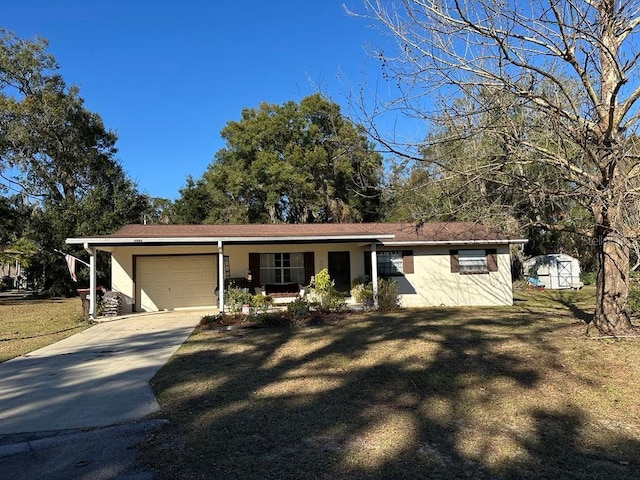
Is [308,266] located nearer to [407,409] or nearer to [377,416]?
[407,409]

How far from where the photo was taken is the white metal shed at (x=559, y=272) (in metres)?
27.1

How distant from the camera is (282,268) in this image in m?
17.7

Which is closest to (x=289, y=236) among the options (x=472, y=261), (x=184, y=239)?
(x=184, y=239)

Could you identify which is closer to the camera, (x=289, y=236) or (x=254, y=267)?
(x=289, y=236)

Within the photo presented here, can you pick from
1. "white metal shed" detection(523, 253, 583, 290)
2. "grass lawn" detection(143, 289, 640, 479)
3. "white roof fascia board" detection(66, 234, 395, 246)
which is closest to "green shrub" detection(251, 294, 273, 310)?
"white roof fascia board" detection(66, 234, 395, 246)

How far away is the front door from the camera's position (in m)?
17.9

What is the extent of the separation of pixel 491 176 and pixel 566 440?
511 cm

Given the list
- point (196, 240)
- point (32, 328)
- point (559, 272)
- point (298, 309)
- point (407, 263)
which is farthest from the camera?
point (559, 272)

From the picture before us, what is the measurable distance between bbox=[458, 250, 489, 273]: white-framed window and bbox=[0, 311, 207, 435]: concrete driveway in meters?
10.6

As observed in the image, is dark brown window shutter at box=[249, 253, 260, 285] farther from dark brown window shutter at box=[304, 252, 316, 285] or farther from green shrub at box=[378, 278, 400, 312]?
green shrub at box=[378, 278, 400, 312]

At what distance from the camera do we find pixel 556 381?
6.10 metres

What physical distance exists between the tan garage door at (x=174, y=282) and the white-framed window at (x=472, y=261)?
9.18m

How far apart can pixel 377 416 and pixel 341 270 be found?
13.0 m

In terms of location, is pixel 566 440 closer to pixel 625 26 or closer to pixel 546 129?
pixel 546 129
